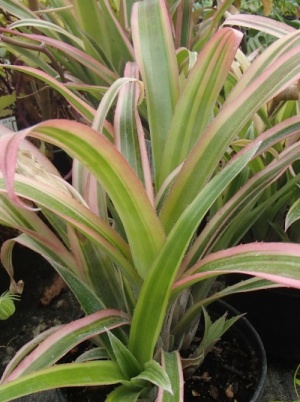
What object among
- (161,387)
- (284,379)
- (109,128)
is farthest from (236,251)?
(284,379)

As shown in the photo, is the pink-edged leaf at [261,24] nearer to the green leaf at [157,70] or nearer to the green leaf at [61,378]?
the green leaf at [157,70]

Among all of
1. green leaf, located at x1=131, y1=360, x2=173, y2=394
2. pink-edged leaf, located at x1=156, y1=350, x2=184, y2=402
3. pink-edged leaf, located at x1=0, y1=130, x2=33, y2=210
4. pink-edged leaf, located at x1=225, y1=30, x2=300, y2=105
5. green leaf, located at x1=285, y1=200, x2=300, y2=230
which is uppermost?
pink-edged leaf, located at x1=225, y1=30, x2=300, y2=105

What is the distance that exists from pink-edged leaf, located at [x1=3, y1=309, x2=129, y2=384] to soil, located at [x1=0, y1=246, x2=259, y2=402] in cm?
18

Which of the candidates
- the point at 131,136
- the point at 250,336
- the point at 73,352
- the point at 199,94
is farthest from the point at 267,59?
the point at 73,352

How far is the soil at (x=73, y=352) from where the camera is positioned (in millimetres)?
681

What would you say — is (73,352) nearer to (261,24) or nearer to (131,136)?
(131,136)

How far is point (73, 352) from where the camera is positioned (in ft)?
2.41

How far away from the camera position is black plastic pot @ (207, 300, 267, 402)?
0.64 meters

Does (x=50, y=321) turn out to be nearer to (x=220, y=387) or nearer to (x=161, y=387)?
(x=220, y=387)

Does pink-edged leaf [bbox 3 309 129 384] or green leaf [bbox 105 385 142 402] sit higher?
pink-edged leaf [bbox 3 309 129 384]

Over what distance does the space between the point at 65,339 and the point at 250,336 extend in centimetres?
35

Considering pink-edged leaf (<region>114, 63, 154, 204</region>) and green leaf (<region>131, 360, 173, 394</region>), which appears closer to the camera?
green leaf (<region>131, 360, 173, 394</region>)

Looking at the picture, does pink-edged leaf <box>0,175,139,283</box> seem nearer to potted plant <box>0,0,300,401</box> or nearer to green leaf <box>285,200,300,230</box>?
potted plant <box>0,0,300,401</box>

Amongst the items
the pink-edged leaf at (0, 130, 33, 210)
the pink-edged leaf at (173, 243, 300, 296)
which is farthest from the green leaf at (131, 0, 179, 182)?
the pink-edged leaf at (0, 130, 33, 210)
